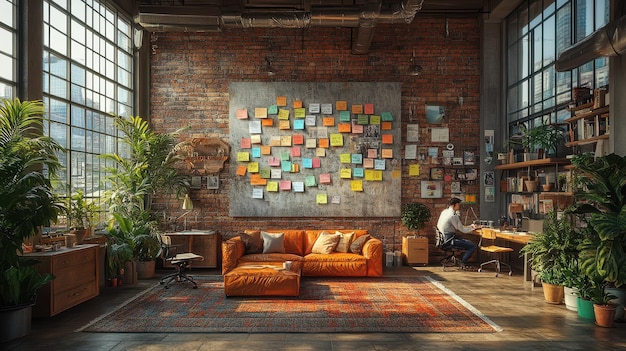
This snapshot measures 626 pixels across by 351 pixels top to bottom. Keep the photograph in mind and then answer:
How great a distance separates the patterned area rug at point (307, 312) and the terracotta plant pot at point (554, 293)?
1.09 meters

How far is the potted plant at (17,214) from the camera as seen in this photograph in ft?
16.5

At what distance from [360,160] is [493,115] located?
2806 mm

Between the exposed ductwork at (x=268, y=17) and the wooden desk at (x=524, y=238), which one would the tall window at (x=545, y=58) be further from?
the exposed ductwork at (x=268, y=17)

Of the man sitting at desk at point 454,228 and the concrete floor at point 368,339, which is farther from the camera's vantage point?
the man sitting at desk at point 454,228

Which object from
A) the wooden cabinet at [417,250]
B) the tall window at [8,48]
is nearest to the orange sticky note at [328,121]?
the wooden cabinet at [417,250]

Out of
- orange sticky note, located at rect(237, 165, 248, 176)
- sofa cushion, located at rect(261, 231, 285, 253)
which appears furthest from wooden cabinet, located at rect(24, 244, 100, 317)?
orange sticky note, located at rect(237, 165, 248, 176)

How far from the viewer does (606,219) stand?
216 inches

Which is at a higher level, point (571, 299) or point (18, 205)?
point (18, 205)

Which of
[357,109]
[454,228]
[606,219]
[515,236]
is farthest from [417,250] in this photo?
[606,219]

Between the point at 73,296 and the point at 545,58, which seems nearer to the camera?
the point at 73,296

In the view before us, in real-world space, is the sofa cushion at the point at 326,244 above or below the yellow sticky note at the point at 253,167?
below

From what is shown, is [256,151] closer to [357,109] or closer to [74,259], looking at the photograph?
[357,109]

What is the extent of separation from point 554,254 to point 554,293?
496 mm

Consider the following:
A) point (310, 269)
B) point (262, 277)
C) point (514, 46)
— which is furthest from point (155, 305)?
point (514, 46)
